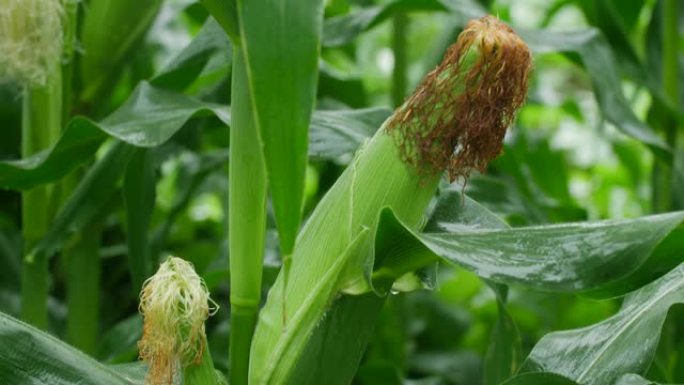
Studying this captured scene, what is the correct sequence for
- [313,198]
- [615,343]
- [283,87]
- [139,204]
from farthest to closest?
[313,198], [139,204], [615,343], [283,87]

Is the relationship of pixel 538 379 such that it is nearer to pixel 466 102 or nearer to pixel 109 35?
pixel 466 102

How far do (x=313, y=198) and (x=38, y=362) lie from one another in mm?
846

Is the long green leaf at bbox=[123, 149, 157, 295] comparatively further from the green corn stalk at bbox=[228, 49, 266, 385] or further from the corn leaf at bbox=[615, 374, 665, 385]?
the corn leaf at bbox=[615, 374, 665, 385]

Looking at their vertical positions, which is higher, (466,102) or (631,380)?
(466,102)

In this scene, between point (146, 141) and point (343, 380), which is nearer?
point (343, 380)

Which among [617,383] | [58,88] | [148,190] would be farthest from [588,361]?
[58,88]

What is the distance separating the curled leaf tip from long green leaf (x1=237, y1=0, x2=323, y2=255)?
0.14 metres

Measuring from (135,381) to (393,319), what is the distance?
80 centimetres

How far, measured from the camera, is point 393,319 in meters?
1.47

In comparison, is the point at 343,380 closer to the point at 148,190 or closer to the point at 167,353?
the point at 167,353

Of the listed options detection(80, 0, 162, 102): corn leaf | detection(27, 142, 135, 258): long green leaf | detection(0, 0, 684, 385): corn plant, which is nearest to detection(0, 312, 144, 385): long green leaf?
detection(0, 0, 684, 385): corn plant

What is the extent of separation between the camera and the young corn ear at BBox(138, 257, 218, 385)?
2.06 feet

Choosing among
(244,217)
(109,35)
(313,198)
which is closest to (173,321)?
(244,217)

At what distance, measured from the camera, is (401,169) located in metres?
0.64
